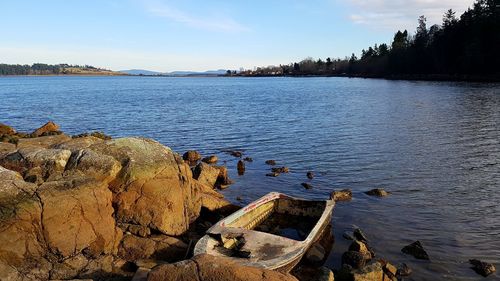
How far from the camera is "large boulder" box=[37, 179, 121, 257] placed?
11.6 m

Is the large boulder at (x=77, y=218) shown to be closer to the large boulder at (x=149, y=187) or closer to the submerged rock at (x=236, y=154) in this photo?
the large boulder at (x=149, y=187)

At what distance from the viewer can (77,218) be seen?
1205 cm

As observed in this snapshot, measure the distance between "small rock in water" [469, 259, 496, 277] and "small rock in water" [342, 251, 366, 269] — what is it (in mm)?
3648

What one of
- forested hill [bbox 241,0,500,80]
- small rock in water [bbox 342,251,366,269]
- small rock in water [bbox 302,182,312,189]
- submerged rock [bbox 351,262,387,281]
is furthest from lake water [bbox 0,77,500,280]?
forested hill [bbox 241,0,500,80]

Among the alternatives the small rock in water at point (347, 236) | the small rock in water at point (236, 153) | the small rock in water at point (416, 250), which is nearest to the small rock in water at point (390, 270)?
the small rock in water at point (416, 250)

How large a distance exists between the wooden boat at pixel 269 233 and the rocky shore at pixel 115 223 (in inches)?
28.2

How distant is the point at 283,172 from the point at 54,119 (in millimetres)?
36046

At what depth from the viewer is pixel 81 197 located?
12258 mm

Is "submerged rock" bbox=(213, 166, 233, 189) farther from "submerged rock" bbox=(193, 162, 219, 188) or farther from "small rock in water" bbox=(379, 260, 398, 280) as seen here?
"small rock in water" bbox=(379, 260, 398, 280)

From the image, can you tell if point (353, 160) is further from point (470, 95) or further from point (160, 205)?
point (470, 95)

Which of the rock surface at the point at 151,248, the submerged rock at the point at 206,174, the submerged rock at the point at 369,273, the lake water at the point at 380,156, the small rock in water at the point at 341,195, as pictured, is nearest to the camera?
the submerged rock at the point at 369,273

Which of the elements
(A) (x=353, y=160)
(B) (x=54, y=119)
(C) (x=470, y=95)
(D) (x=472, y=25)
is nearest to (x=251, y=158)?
(A) (x=353, y=160)

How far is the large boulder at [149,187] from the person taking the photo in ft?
45.8

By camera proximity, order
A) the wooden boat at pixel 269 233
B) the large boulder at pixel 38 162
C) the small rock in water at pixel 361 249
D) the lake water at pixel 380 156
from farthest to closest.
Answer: the lake water at pixel 380 156 → the small rock in water at pixel 361 249 → the large boulder at pixel 38 162 → the wooden boat at pixel 269 233
